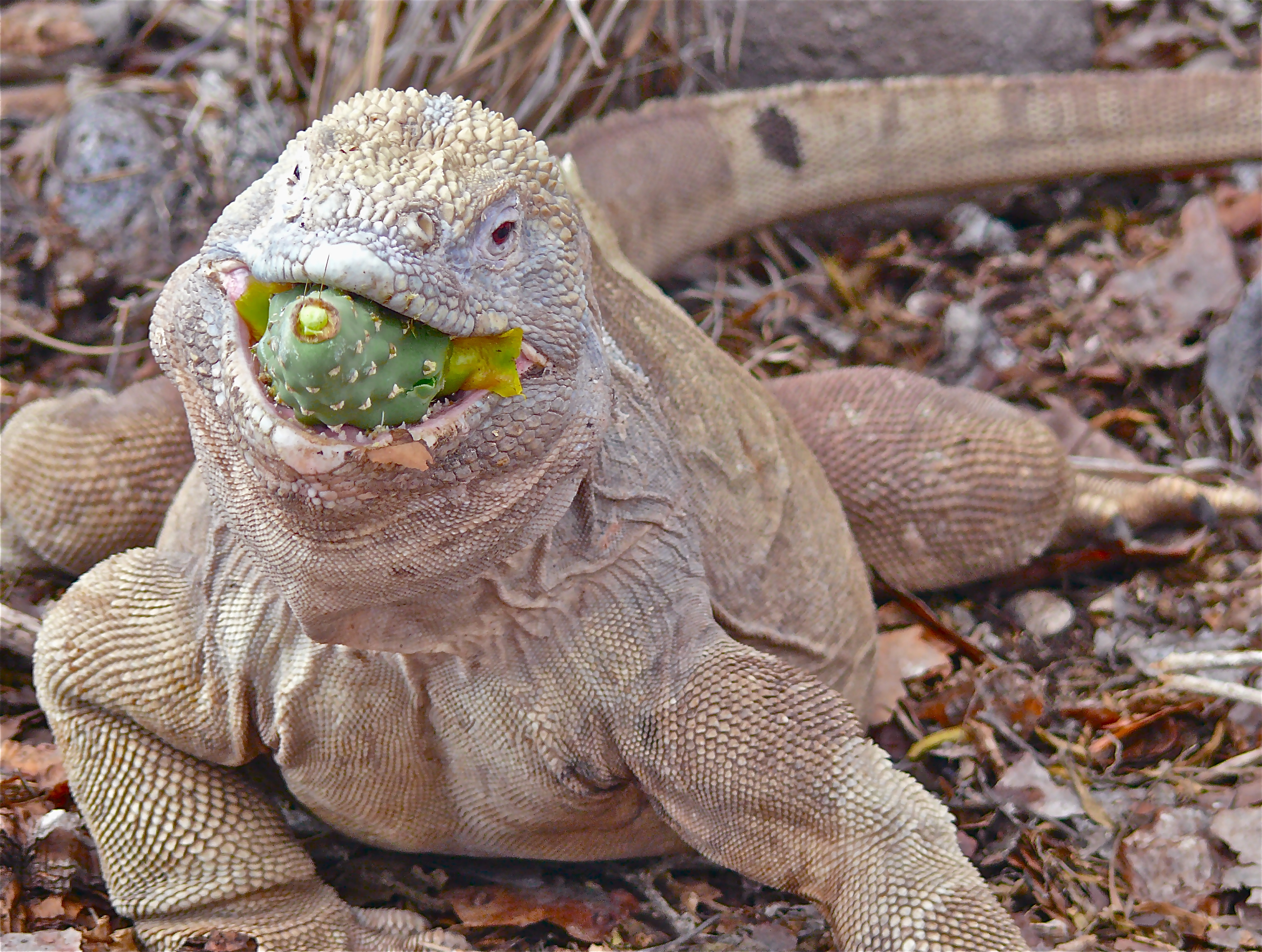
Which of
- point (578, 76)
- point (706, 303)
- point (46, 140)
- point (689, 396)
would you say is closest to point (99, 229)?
point (46, 140)

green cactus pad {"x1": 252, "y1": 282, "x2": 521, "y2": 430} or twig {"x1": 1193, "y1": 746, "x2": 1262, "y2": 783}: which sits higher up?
green cactus pad {"x1": 252, "y1": 282, "x2": 521, "y2": 430}

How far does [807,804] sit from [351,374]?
4.91ft

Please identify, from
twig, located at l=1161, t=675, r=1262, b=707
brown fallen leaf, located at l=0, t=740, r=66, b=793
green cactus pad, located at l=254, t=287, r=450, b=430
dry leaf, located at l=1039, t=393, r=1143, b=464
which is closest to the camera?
green cactus pad, located at l=254, t=287, r=450, b=430

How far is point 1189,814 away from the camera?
3574 millimetres

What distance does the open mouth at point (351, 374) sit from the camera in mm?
1688

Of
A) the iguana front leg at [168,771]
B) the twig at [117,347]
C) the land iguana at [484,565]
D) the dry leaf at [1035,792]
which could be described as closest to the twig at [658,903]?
the land iguana at [484,565]

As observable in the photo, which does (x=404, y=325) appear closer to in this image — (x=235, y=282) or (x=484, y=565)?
(x=235, y=282)

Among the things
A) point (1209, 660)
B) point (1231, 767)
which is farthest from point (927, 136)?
point (1231, 767)

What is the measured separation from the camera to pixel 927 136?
5.55 meters

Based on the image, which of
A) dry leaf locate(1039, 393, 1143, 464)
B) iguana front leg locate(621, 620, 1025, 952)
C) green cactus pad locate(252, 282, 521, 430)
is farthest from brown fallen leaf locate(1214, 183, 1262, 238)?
green cactus pad locate(252, 282, 521, 430)

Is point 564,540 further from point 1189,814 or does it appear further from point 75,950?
point 1189,814

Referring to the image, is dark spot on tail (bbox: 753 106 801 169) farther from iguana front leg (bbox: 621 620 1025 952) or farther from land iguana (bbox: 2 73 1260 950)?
iguana front leg (bbox: 621 620 1025 952)

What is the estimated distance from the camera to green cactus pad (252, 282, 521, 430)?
5.50 feet

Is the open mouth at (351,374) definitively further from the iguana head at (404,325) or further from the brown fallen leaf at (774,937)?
the brown fallen leaf at (774,937)
